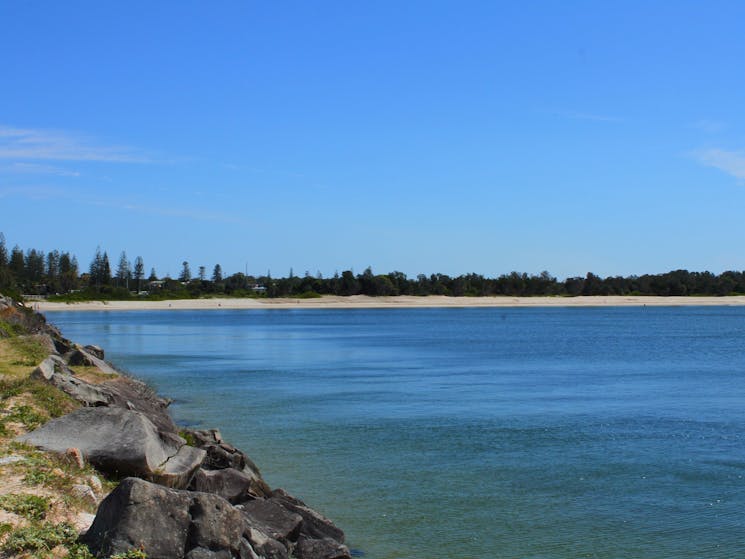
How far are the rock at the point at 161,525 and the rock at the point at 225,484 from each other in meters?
3.17

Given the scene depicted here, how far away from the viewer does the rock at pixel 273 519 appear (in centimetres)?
1084

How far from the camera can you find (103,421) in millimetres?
11062

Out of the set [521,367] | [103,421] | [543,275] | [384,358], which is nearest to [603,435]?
[103,421]

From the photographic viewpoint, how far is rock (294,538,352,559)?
1085 cm

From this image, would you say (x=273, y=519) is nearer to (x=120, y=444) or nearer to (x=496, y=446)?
(x=120, y=444)

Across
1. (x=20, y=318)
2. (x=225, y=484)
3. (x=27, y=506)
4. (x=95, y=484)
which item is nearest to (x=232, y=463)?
(x=225, y=484)

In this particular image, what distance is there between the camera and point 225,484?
12.0m

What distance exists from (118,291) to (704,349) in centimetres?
11560

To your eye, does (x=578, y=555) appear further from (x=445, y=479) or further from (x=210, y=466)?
(x=210, y=466)

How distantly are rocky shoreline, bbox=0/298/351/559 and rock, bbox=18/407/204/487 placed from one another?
0.04ft

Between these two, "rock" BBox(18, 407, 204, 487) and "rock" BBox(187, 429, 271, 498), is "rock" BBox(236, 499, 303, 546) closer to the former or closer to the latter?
"rock" BBox(18, 407, 204, 487)

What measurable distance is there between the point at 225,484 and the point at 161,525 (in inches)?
160

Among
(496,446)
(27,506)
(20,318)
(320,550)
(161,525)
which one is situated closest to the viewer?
(161,525)

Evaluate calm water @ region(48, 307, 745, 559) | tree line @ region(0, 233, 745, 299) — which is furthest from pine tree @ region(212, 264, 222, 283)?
calm water @ region(48, 307, 745, 559)
